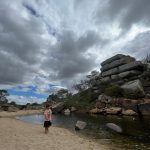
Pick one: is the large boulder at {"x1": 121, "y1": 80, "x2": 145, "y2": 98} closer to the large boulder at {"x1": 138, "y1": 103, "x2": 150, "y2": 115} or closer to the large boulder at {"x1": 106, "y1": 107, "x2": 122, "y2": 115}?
the large boulder at {"x1": 106, "y1": 107, "x2": 122, "y2": 115}

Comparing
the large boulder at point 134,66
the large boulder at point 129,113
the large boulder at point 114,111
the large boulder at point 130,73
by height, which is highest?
the large boulder at point 134,66

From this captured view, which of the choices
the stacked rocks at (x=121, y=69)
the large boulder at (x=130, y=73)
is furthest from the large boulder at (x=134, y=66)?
the large boulder at (x=130, y=73)

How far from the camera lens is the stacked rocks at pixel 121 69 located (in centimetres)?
8294

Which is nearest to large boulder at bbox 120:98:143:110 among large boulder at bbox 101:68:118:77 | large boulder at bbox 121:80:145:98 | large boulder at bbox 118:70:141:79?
large boulder at bbox 121:80:145:98

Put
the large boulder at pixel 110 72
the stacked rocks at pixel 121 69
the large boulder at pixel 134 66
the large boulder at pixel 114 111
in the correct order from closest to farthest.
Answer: the large boulder at pixel 114 111 < the stacked rocks at pixel 121 69 < the large boulder at pixel 134 66 < the large boulder at pixel 110 72

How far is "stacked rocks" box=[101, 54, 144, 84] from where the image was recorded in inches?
3265

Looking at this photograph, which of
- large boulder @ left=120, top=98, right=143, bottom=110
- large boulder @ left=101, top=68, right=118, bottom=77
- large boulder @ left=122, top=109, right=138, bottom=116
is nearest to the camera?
large boulder @ left=122, top=109, right=138, bottom=116

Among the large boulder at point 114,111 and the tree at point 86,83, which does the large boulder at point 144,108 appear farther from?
the tree at point 86,83

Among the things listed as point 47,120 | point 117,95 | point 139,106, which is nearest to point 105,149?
point 47,120

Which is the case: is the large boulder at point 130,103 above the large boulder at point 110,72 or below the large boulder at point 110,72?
below

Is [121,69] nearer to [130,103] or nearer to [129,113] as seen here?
[130,103]

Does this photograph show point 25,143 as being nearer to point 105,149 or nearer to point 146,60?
point 105,149

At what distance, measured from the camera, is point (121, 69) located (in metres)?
90.0

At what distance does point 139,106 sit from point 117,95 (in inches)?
653
